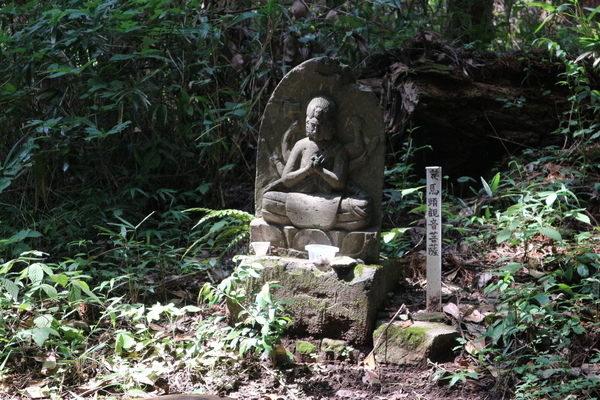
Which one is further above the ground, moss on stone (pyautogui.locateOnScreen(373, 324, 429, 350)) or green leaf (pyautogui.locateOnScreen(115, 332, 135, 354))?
moss on stone (pyautogui.locateOnScreen(373, 324, 429, 350))

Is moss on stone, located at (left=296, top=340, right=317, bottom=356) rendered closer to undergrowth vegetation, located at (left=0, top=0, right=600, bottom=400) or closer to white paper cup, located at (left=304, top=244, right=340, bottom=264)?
undergrowth vegetation, located at (left=0, top=0, right=600, bottom=400)

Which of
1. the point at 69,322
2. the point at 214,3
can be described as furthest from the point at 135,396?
Result: the point at 214,3

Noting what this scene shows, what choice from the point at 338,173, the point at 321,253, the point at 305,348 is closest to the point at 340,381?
the point at 305,348

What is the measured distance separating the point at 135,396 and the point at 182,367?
357mm

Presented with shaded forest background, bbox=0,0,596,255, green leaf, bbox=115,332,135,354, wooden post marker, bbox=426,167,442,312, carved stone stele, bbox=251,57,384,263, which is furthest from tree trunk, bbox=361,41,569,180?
green leaf, bbox=115,332,135,354

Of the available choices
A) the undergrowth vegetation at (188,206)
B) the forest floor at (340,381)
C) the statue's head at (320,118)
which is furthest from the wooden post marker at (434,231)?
the statue's head at (320,118)

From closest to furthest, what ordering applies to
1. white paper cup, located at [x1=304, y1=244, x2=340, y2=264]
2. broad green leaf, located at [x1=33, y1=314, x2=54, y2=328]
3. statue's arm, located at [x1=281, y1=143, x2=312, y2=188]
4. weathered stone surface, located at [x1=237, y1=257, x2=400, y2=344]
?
broad green leaf, located at [x1=33, y1=314, x2=54, y2=328], weathered stone surface, located at [x1=237, y1=257, x2=400, y2=344], white paper cup, located at [x1=304, y1=244, x2=340, y2=264], statue's arm, located at [x1=281, y1=143, x2=312, y2=188]

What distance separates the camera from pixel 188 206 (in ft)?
19.3

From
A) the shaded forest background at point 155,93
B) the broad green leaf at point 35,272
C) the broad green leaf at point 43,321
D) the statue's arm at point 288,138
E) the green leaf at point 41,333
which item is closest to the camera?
the green leaf at point 41,333

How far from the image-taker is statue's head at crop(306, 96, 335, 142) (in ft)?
13.1

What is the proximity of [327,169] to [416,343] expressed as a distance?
1.27 metres

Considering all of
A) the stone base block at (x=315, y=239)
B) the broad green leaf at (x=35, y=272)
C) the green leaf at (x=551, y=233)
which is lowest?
the broad green leaf at (x=35, y=272)

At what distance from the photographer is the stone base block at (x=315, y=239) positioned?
3947mm

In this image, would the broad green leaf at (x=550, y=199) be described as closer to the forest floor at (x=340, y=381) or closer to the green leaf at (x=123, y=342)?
the forest floor at (x=340, y=381)
